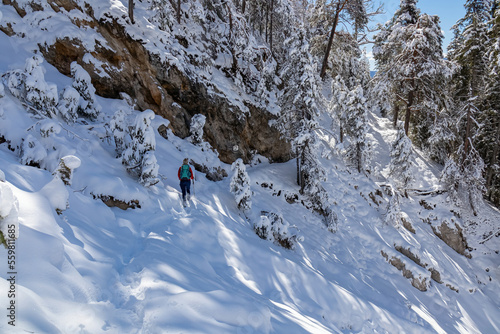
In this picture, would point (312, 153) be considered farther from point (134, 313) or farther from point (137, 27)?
point (134, 313)

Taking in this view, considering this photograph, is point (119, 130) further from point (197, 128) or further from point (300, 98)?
point (300, 98)

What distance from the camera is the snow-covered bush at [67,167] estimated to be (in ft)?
18.7

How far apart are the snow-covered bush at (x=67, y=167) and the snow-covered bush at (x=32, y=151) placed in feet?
3.38

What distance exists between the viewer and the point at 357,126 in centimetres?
1855

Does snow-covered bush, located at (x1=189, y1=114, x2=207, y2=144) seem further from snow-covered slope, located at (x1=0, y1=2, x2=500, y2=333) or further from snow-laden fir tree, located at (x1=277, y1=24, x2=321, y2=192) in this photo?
snow-laden fir tree, located at (x1=277, y1=24, x2=321, y2=192)

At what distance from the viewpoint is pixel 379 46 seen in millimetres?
24188

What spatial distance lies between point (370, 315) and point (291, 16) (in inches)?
876

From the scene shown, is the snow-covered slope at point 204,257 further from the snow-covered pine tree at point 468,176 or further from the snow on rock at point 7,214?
the snow-covered pine tree at point 468,176

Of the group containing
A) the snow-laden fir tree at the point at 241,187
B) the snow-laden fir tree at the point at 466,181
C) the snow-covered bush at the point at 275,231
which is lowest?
the snow-covered bush at the point at 275,231

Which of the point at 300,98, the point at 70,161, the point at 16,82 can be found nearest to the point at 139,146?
the point at 70,161

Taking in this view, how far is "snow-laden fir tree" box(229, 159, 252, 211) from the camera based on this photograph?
11023 mm

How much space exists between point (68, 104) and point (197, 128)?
6.09m

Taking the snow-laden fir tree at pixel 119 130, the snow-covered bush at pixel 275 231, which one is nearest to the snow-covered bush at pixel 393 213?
the snow-covered bush at pixel 275 231

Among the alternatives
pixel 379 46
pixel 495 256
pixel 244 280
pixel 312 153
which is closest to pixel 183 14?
pixel 312 153
